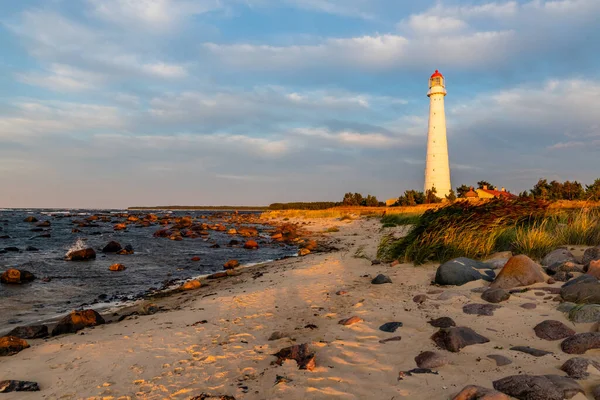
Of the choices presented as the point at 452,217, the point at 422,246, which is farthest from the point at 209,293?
the point at 452,217

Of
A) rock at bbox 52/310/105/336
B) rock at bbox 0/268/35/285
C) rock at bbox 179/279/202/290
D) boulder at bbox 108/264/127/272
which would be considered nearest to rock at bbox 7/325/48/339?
rock at bbox 52/310/105/336

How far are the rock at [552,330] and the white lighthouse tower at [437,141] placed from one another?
47513mm

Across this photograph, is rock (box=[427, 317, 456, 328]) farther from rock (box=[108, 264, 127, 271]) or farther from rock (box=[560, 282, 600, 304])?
rock (box=[108, 264, 127, 271])

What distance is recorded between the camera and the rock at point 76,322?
6551 mm

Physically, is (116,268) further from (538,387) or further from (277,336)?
(538,387)

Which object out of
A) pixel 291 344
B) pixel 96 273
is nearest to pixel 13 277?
pixel 96 273

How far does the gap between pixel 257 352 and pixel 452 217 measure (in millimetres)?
7423

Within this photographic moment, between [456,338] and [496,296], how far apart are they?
6.33 ft

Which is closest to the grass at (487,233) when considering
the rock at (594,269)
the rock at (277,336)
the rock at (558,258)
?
the rock at (558,258)

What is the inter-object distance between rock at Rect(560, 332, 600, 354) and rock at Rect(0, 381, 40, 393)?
5798mm

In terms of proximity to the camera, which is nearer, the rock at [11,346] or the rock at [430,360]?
the rock at [430,360]

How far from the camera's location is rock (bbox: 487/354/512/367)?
12.1 feet

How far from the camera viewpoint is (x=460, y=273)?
706 cm

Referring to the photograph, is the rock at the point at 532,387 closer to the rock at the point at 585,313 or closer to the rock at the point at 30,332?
the rock at the point at 585,313
